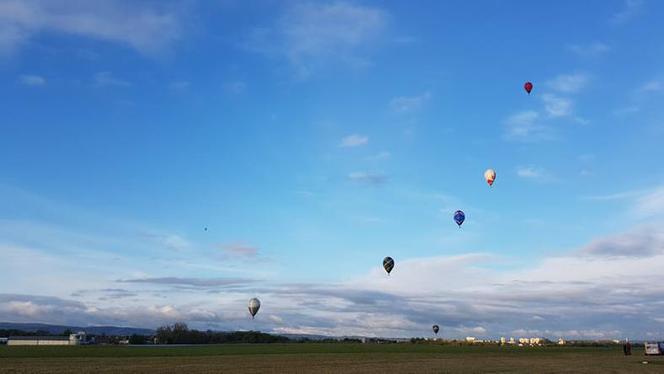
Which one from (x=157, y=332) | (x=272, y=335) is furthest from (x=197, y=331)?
(x=272, y=335)

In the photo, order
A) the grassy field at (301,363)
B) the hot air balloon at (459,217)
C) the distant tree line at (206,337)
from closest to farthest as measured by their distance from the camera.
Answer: the grassy field at (301,363)
the hot air balloon at (459,217)
the distant tree line at (206,337)

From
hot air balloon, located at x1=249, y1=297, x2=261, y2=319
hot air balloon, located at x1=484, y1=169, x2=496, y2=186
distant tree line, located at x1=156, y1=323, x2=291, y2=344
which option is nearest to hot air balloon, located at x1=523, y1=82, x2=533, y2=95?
hot air balloon, located at x1=484, y1=169, x2=496, y2=186

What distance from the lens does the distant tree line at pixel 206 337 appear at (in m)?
156

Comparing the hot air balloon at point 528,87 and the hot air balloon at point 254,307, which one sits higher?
the hot air balloon at point 528,87

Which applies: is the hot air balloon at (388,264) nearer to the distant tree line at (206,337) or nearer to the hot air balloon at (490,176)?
the hot air balloon at (490,176)

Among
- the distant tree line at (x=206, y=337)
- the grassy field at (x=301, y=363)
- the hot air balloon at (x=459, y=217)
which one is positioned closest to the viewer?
the grassy field at (x=301, y=363)

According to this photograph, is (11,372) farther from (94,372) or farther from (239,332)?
(239,332)

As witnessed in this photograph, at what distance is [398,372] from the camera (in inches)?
1437

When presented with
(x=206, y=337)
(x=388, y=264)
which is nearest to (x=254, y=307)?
(x=388, y=264)

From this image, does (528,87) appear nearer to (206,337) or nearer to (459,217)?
(459,217)

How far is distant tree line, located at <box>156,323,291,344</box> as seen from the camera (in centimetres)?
15649

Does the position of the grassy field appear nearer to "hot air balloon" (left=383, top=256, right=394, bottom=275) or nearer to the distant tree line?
"hot air balloon" (left=383, top=256, right=394, bottom=275)

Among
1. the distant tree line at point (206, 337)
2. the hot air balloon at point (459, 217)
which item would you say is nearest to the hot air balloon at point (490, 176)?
the hot air balloon at point (459, 217)

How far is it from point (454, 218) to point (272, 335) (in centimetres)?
12819
